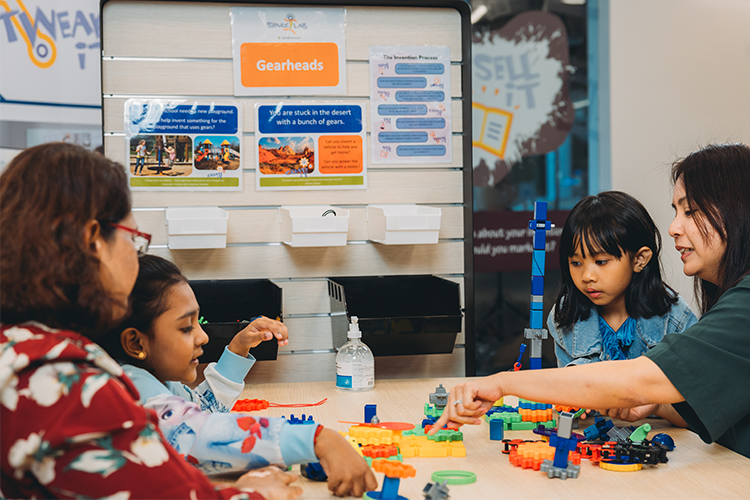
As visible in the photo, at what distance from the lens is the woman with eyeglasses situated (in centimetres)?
68

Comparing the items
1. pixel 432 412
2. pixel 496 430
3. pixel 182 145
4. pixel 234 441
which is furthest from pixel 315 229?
pixel 234 441

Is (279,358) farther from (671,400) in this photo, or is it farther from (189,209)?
(671,400)

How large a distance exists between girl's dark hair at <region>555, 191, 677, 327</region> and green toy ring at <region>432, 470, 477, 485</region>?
82cm

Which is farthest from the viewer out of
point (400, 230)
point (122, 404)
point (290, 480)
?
point (400, 230)

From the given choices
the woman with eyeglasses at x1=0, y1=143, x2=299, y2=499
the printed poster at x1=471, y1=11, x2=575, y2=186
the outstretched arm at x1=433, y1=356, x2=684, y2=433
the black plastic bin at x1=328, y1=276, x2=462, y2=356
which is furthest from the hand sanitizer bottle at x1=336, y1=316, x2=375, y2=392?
the printed poster at x1=471, y1=11, x2=575, y2=186

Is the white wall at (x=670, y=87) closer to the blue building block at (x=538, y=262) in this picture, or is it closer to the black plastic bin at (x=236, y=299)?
the blue building block at (x=538, y=262)

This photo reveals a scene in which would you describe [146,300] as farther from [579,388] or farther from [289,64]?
[289,64]

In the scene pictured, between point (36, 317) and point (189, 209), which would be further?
point (189, 209)

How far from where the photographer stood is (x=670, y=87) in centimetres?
279

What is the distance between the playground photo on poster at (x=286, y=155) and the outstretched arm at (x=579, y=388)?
39.5 inches

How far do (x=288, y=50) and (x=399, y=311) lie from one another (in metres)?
0.88

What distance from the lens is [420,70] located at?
78.6 inches

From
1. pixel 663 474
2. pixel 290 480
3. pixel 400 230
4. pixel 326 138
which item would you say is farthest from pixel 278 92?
pixel 663 474

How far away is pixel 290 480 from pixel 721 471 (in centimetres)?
75
